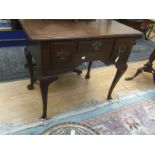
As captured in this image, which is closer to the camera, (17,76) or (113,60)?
(113,60)

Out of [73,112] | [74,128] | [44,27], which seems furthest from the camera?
[73,112]

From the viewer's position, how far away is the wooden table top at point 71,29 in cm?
118

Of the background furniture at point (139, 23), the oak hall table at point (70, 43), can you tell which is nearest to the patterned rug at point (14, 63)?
the background furniture at point (139, 23)

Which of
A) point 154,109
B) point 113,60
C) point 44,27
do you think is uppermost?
point 44,27

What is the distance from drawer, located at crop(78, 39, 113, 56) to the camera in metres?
1.32

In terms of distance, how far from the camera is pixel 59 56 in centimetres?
126

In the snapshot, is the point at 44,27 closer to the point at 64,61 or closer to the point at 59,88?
the point at 64,61

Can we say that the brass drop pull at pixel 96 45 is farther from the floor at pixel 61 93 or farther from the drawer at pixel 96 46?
the floor at pixel 61 93

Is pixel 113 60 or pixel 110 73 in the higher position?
pixel 113 60

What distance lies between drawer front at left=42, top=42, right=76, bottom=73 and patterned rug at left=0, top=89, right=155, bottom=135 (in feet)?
1.59
